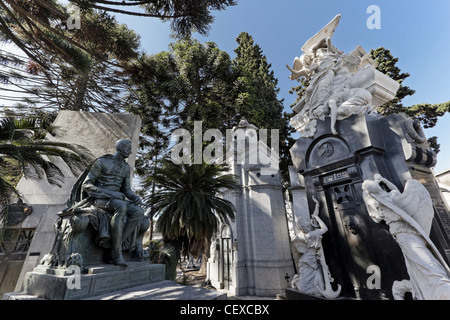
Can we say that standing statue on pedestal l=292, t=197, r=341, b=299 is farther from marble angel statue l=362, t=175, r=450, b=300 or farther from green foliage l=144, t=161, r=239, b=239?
green foliage l=144, t=161, r=239, b=239

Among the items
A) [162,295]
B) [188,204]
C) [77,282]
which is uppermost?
[188,204]

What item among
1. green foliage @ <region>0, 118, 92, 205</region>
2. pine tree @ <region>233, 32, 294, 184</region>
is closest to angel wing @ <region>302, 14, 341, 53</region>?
pine tree @ <region>233, 32, 294, 184</region>

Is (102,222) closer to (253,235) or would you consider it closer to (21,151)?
(21,151)

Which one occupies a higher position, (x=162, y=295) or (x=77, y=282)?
(x=77, y=282)

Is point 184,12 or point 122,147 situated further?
point 184,12

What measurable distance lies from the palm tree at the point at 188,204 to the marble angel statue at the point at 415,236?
4.15 metres

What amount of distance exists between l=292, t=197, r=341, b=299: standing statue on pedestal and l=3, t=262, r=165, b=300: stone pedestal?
3.45m

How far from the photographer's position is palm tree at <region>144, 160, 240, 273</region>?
5820mm

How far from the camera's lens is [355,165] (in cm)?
411

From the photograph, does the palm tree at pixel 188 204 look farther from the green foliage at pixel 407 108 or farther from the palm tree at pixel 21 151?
the green foliage at pixel 407 108

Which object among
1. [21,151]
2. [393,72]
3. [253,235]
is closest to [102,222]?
[21,151]

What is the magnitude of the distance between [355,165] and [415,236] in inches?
63.3

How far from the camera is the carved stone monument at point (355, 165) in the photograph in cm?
354

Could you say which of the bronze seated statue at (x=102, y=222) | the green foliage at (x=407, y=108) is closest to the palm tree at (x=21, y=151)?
the bronze seated statue at (x=102, y=222)
